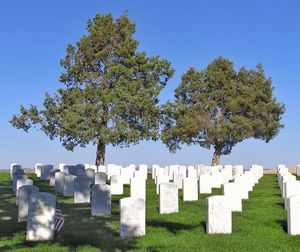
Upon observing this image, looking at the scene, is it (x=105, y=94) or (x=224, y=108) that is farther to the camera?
(x=224, y=108)

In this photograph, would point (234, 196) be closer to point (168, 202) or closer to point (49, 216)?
point (168, 202)

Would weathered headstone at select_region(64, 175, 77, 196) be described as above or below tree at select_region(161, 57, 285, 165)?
below

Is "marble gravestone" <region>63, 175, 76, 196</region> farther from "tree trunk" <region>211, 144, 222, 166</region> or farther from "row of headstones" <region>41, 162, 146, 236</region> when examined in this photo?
"tree trunk" <region>211, 144, 222, 166</region>

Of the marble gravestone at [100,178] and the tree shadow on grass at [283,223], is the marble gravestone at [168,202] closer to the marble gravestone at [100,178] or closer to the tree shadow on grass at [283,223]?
the tree shadow on grass at [283,223]

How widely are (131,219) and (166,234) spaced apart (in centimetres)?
90

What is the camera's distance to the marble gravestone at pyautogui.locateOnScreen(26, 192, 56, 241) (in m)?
12.2

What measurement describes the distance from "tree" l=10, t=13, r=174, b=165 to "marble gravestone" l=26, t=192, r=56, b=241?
24177 mm

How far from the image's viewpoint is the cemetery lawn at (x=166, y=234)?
37.1 ft

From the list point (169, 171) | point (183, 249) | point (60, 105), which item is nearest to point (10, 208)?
point (183, 249)

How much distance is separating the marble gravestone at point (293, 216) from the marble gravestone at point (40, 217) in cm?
563

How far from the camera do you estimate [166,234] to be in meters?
12.6

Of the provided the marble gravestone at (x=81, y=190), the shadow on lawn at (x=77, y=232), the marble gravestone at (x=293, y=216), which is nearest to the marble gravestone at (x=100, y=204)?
the shadow on lawn at (x=77, y=232)

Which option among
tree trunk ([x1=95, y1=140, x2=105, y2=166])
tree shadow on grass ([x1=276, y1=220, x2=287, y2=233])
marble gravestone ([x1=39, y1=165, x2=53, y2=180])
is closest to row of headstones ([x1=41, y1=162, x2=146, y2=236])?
tree shadow on grass ([x1=276, y1=220, x2=287, y2=233])

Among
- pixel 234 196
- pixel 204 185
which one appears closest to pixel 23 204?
pixel 234 196
